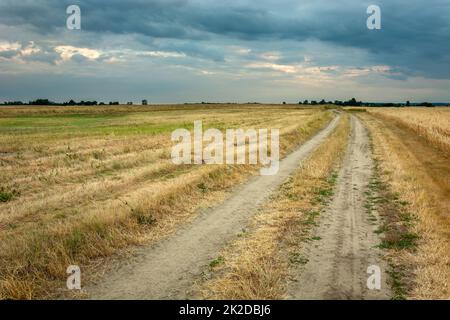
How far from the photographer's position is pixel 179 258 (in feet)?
25.6

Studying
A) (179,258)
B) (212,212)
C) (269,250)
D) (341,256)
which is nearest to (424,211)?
(341,256)

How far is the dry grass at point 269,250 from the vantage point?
6.37 meters

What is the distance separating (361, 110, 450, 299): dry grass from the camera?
6.60 metres

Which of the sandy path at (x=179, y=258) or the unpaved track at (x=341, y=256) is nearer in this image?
the unpaved track at (x=341, y=256)

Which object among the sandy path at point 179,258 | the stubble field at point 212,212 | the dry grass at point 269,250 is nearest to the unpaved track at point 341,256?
the stubble field at point 212,212

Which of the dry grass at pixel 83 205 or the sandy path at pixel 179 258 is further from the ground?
the dry grass at pixel 83 205

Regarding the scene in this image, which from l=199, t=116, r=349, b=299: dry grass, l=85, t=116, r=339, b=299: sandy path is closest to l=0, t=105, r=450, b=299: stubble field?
l=199, t=116, r=349, b=299: dry grass

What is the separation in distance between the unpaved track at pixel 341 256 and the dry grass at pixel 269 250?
1.05 ft

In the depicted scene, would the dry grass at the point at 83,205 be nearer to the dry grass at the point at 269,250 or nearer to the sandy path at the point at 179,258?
the sandy path at the point at 179,258

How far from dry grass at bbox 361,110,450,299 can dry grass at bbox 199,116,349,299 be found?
2.10 meters

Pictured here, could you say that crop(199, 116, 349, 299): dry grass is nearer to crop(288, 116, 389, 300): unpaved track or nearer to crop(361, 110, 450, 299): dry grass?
crop(288, 116, 389, 300): unpaved track

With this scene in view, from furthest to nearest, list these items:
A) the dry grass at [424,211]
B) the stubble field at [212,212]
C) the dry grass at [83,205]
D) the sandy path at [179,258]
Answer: the dry grass at [83,205] → the stubble field at [212,212] → the dry grass at [424,211] → the sandy path at [179,258]

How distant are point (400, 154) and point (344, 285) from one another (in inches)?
676
